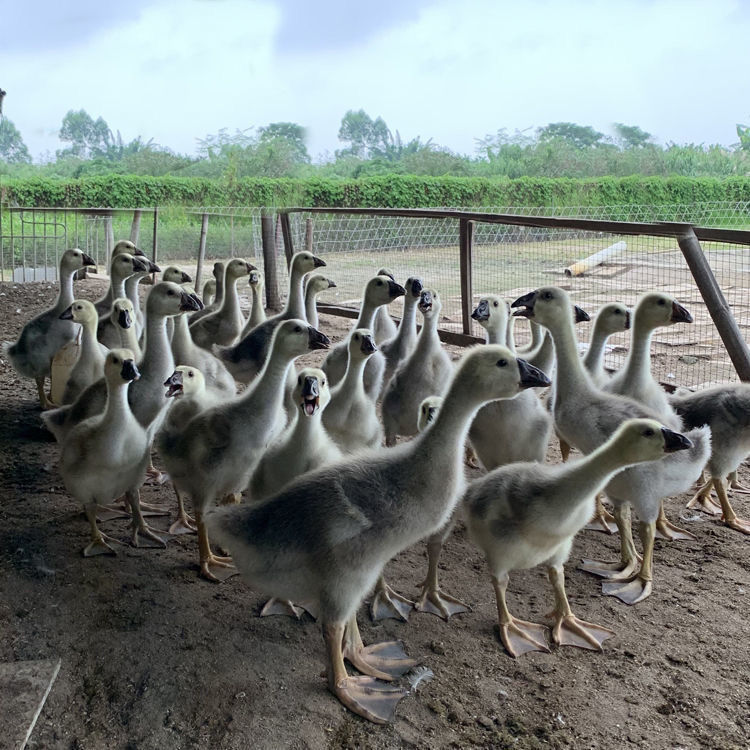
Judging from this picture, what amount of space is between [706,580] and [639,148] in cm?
3209

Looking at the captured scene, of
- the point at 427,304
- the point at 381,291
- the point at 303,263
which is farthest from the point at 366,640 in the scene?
the point at 303,263

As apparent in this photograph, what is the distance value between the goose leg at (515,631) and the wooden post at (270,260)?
9.34 m

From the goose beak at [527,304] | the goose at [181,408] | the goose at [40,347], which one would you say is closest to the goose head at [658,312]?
the goose beak at [527,304]

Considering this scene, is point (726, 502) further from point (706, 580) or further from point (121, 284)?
point (121, 284)

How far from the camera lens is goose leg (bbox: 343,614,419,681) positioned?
145 inches

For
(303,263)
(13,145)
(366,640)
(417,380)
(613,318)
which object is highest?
(13,145)

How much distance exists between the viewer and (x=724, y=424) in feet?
17.1

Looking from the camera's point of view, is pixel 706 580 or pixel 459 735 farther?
pixel 706 580

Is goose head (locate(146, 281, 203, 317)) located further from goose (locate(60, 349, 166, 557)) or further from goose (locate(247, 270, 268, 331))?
goose (locate(247, 270, 268, 331))

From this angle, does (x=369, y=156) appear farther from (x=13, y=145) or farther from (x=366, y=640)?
(x=366, y=640)

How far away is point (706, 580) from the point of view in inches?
185

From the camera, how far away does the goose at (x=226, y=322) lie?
8.14 metres

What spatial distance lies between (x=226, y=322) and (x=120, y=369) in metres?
3.68

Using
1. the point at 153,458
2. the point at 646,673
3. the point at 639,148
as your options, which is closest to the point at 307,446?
the point at 646,673
